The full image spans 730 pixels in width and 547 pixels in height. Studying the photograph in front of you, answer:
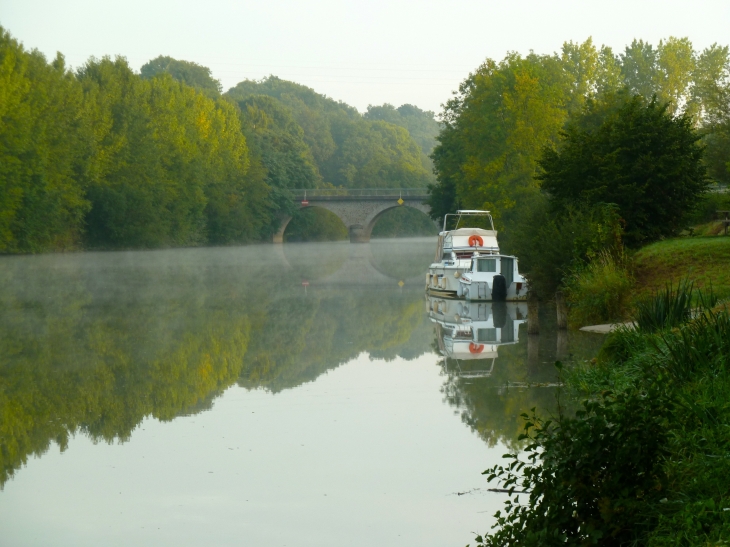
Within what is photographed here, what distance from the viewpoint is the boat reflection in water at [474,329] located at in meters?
15.6

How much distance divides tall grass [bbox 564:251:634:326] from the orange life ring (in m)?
2.44

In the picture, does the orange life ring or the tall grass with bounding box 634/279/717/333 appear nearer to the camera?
the tall grass with bounding box 634/279/717/333

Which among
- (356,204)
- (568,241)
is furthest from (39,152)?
(356,204)

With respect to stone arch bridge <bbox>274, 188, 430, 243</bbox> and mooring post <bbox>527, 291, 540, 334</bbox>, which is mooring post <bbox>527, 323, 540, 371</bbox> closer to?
mooring post <bbox>527, 291, 540, 334</bbox>

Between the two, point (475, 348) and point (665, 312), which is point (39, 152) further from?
point (665, 312)

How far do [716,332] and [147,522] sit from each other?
502 cm

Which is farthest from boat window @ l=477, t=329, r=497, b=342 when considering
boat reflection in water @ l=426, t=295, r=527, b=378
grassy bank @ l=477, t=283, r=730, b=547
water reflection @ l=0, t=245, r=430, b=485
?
grassy bank @ l=477, t=283, r=730, b=547

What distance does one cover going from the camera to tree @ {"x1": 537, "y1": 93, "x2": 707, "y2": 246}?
2453 cm

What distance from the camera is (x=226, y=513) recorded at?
7.62 meters

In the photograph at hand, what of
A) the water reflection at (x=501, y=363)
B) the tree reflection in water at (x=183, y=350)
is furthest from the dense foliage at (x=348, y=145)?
the water reflection at (x=501, y=363)

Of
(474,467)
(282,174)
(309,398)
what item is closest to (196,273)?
(309,398)

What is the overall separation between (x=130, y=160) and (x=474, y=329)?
52121 millimetres

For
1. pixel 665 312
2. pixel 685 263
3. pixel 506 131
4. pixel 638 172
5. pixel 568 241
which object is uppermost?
pixel 506 131

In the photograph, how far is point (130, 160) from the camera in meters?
68.4
